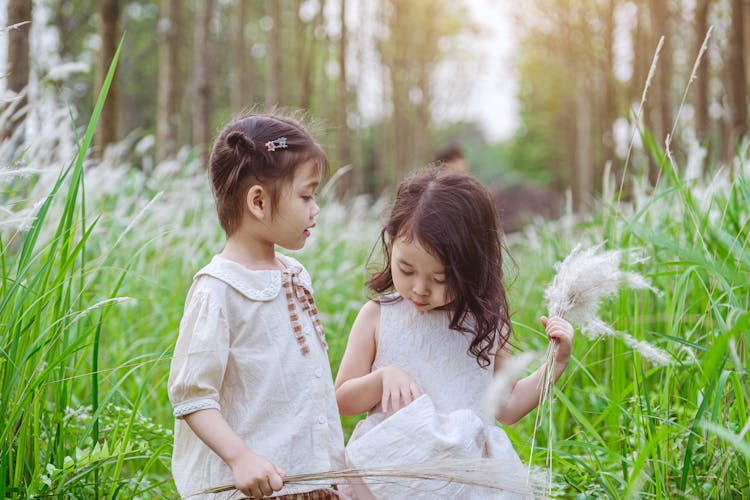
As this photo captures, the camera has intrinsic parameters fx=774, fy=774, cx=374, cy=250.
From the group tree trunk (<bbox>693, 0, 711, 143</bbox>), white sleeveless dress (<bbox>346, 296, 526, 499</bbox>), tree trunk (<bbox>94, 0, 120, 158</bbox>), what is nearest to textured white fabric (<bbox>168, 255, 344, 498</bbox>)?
white sleeveless dress (<bbox>346, 296, 526, 499</bbox>)

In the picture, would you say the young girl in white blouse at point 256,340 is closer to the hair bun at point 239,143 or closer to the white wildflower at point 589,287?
the hair bun at point 239,143

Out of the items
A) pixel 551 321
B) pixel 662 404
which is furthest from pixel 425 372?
pixel 662 404

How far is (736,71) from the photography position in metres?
7.72

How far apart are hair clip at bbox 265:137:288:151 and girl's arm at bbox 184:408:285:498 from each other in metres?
0.58

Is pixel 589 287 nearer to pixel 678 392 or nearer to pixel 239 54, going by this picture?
pixel 678 392

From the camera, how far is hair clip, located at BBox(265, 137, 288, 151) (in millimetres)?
1722

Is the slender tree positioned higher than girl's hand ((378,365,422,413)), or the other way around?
the slender tree

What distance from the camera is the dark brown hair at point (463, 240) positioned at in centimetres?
175

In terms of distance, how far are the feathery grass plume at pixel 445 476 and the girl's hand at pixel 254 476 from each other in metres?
0.08

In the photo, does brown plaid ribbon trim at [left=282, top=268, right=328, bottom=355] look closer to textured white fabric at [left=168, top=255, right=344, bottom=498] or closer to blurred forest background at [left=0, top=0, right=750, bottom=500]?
textured white fabric at [left=168, top=255, right=344, bottom=498]

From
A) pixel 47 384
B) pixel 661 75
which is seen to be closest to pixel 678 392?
pixel 47 384

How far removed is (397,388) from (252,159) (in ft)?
2.02

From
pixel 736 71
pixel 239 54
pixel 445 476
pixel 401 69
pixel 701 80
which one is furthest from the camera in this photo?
pixel 401 69

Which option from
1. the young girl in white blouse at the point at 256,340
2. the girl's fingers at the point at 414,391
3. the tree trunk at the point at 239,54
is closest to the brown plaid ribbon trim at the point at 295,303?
the young girl in white blouse at the point at 256,340
